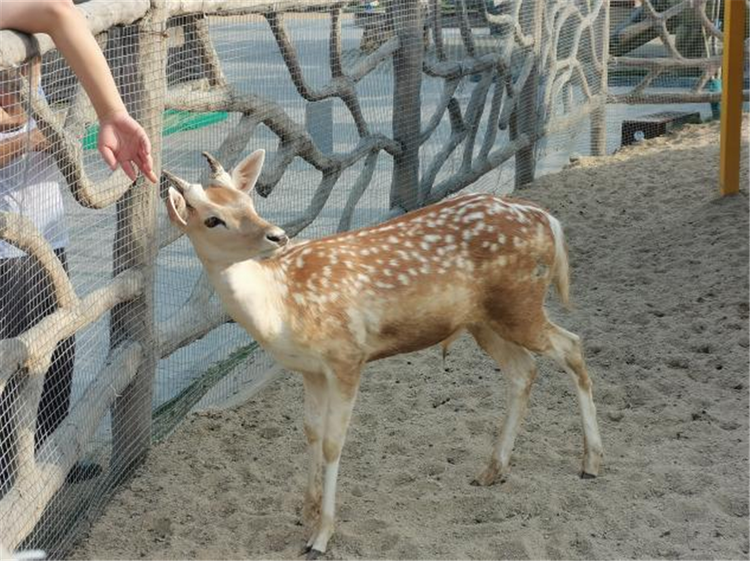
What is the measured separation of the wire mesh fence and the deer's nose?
2.29 feet

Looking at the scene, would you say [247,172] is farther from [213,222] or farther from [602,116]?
[602,116]

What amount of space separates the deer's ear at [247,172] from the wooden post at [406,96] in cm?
317

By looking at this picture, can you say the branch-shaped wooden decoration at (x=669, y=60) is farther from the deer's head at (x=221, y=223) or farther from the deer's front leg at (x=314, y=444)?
the deer's head at (x=221, y=223)

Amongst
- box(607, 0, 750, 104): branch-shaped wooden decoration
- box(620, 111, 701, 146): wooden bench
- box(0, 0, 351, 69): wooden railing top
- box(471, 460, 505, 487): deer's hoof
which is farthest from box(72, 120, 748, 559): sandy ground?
box(607, 0, 750, 104): branch-shaped wooden decoration

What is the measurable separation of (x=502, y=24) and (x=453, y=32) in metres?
0.68

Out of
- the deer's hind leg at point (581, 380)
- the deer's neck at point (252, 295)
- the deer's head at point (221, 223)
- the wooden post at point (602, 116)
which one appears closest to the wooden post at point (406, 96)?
the deer's hind leg at point (581, 380)

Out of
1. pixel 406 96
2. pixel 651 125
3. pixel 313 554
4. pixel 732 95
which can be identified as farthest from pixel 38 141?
pixel 651 125

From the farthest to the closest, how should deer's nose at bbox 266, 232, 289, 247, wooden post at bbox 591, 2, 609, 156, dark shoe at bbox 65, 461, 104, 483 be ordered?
wooden post at bbox 591, 2, 609, 156
dark shoe at bbox 65, 461, 104, 483
deer's nose at bbox 266, 232, 289, 247

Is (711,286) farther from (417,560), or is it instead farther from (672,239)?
(417,560)

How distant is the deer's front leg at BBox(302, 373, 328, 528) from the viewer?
3.94m

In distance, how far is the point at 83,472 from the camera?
4199 mm

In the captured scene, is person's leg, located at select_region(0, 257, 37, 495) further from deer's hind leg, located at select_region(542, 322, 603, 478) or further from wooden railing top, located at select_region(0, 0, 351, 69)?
deer's hind leg, located at select_region(542, 322, 603, 478)

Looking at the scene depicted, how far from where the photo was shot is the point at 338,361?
3746 millimetres

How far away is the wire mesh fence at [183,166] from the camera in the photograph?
3.56 m
